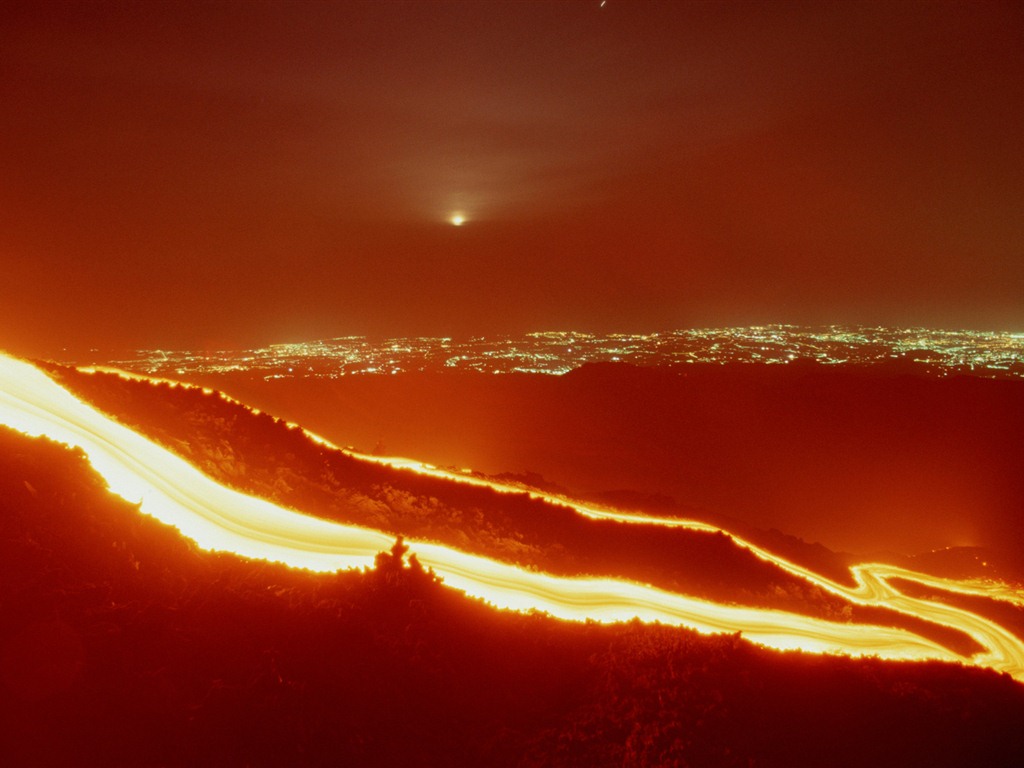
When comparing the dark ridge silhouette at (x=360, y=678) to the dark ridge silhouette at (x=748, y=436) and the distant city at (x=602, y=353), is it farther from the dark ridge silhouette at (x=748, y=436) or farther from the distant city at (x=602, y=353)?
the distant city at (x=602, y=353)

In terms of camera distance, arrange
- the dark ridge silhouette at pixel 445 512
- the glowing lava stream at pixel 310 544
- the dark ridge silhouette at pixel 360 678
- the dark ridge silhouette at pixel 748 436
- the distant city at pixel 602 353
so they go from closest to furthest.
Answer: the dark ridge silhouette at pixel 360 678
the glowing lava stream at pixel 310 544
the dark ridge silhouette at pixel 445 512
the dark ridge silhouette at pixel 748 436
the distant city at pixel 602 353

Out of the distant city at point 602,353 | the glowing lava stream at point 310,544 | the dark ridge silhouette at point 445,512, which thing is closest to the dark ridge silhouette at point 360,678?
the glowing lava stream at point 310,544

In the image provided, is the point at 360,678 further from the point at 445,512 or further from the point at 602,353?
the point at 602,353

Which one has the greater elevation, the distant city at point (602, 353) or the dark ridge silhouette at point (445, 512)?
the distant city at point (602, 353)

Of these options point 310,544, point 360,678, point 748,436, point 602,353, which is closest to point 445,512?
point 310,544

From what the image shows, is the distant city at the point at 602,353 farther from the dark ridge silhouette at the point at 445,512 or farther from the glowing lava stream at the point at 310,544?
the glowing lava stream at the point at 310,544

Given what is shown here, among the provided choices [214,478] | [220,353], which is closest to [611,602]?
[214,478]

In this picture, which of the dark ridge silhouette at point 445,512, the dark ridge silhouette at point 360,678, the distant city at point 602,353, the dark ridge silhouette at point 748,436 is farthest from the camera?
the distant city at point 602,353

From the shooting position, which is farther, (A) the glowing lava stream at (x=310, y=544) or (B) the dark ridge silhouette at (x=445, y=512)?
(B) the dark ridge silhouette at (x=445, y=512)

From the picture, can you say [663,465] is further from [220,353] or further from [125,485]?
[220,353]
